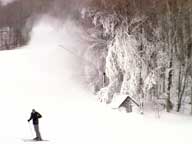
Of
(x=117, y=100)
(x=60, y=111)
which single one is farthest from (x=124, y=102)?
(x=60, y=111)

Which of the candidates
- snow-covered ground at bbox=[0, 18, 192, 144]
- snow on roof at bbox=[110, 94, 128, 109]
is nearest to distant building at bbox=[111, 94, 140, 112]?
snow on roof at bbox=[110, 94, 128, 109]

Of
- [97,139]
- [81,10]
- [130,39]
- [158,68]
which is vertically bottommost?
[97,139]

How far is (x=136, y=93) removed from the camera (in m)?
24.6

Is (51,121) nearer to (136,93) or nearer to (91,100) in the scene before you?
(91,100)

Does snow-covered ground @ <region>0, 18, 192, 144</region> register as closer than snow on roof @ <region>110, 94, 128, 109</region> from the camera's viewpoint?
Yes

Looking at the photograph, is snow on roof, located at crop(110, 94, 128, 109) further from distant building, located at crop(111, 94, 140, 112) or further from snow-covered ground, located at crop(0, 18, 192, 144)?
snow-covered ground, located at crop(0, 18, 192, 144)

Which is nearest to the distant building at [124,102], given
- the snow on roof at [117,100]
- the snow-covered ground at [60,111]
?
the snow on roof at [117,100]

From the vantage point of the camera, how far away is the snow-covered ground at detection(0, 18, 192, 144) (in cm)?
1816

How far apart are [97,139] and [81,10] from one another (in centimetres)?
1297

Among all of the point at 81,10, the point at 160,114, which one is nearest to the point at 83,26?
the point at 81,10

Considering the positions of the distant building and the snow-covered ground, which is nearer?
the snow-covered ground

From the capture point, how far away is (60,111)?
74.0ft

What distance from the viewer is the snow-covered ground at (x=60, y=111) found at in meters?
18.2

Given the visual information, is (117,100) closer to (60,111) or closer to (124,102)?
(124,102)
